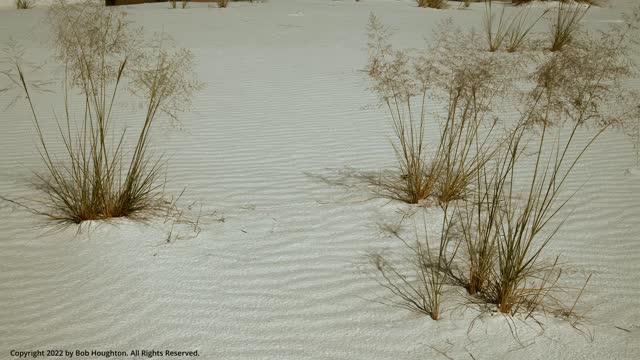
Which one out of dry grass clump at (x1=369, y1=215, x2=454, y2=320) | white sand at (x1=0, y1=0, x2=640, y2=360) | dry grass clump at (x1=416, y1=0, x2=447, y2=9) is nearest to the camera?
white sand at (x1=0, y1=0, x2=640, y2=360)

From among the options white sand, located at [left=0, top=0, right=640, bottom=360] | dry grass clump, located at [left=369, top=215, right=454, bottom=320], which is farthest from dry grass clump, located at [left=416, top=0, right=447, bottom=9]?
dry grass clump, located at [left=369, top=215, right=454, bottom=320]

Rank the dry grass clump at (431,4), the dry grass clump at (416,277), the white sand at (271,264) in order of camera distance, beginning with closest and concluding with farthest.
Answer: the white sand at (271,264) < the dry grass clump at (416,277) < the dry grass clump at (431,4)

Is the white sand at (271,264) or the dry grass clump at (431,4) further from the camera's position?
the dry grass clump at (431,4)

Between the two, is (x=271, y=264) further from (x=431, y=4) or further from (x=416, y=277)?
(x=431, y=4)

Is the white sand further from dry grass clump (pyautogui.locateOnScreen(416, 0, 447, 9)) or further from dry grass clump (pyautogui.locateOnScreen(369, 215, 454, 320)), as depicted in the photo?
dry grass clump (pyautogui.locateOnScreen(416, 0, 447, 9))

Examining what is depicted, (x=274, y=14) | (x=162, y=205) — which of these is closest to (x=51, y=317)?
(x=162, y=205)

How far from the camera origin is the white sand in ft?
6.84

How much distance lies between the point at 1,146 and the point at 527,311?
4239mm

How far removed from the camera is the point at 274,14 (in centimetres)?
1030

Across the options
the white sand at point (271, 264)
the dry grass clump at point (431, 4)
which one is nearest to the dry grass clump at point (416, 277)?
the white sand at point (271, 264)

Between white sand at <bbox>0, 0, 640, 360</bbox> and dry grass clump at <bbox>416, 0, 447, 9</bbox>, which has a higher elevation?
dry grass clump at <bbox>416, 0, 447, 9</bbox>

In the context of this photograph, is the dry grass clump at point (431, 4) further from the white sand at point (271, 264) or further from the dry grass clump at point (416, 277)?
the dry grass clump at point (416, 277)

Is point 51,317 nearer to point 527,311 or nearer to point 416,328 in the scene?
point 416,328

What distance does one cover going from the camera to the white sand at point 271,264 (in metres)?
2.09
